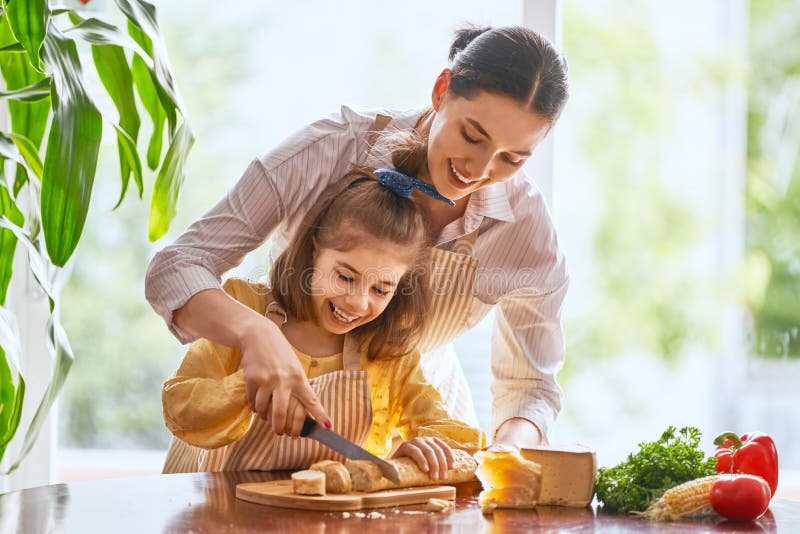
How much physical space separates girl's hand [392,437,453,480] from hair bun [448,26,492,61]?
0.71 metres

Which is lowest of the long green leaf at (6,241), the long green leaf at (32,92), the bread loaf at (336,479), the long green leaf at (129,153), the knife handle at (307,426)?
the bread loaf at (336,479)

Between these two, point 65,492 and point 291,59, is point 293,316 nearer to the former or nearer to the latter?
point 65,492

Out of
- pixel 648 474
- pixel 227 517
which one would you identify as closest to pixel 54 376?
pixel 227 517

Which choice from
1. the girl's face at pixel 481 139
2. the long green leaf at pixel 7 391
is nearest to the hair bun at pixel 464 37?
the girl's face at pixel 481 139

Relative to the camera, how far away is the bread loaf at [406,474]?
56.2 inches

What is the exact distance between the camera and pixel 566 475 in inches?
56.7

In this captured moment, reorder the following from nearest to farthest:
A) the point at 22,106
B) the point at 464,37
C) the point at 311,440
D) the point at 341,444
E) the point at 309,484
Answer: the point at 309,484
the point at 341,444
the point at 311,440
the point at 464,37
the point at 22,106

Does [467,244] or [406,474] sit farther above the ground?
[467,244]

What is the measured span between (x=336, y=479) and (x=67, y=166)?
2.15 ft

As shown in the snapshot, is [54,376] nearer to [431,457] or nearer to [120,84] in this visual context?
[120,84]

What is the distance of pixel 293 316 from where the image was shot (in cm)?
180

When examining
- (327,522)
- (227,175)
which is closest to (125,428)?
(227,175)

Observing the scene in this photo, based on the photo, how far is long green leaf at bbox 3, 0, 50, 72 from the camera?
1562 millimetres

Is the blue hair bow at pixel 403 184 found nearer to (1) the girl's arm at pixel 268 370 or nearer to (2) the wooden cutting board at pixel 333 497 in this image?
(1) the girl's arm at pixel 268 370
